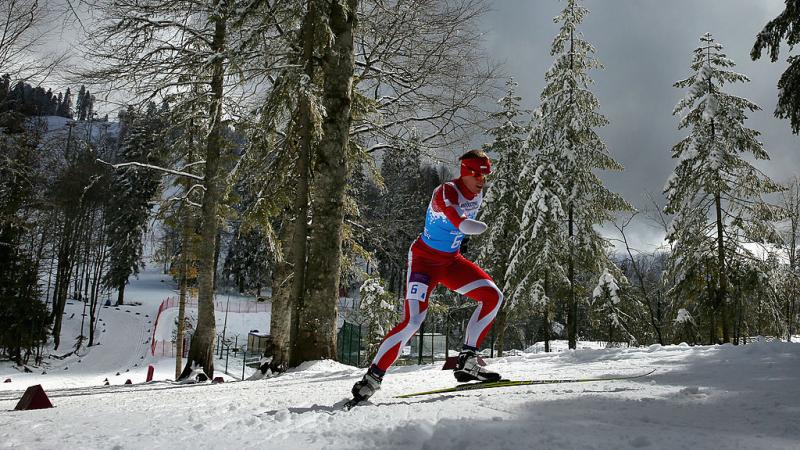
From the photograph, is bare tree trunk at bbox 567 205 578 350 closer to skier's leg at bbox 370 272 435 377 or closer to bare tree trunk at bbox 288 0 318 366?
bare tree trunk at bbox 288 0 318 366

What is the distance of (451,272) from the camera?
434 cm

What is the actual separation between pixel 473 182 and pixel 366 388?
6.25ft

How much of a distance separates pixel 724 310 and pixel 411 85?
14735mm

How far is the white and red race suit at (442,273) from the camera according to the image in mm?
4004

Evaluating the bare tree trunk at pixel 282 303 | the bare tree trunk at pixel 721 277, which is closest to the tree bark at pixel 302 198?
the bare tree trunk at pixel 282 303

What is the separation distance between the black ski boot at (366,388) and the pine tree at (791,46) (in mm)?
10461

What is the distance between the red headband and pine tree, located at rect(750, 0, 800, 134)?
907 centimetres

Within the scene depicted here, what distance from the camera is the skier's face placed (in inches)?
161

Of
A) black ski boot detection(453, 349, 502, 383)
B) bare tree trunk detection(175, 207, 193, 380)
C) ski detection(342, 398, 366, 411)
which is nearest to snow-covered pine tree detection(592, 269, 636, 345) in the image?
bare tree trunk detection(175, 207, 193, 380)

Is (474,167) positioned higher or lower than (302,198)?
lower

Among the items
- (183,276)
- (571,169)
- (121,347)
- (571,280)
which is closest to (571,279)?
(571,280)

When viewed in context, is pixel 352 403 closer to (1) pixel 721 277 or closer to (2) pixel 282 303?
(2) pixel 282 303

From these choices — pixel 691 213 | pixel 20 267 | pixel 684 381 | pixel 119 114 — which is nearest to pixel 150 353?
pixel 20 267

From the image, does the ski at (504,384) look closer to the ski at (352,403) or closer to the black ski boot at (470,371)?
the black ski boot at (470,371)
